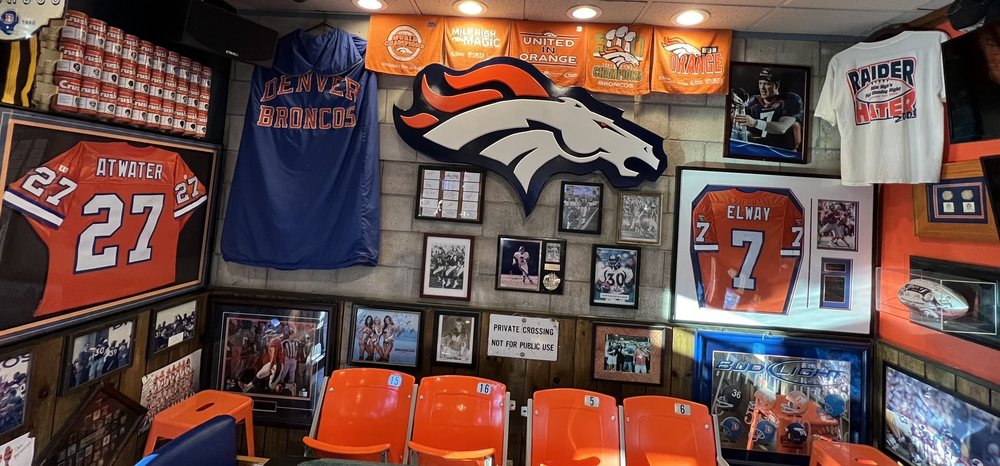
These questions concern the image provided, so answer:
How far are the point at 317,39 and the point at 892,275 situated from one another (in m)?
4.29

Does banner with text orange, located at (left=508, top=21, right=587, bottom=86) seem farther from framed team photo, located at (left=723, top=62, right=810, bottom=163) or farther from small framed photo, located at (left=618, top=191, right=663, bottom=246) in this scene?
framed team photo, located at (left=723, top=62, right=810, bottom=163)

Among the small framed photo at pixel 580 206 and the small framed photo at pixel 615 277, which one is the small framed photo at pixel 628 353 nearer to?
the small framed photo at pixel 615 277

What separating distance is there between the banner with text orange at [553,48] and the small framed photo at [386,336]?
1999 mm

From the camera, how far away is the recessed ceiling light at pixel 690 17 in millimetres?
2884

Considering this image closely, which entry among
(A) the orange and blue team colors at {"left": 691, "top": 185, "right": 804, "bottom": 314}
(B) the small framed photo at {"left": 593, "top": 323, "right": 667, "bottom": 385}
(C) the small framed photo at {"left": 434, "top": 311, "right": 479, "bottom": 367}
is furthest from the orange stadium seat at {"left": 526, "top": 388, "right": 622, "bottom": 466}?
(A) the orange and blue team colors at {"left": 691, "top": 185, "right": 804, "bottom": 314}

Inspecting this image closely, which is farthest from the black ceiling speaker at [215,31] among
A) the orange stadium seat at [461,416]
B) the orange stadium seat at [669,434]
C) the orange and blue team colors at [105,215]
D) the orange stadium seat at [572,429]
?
the orange stadium seat at [669,434]

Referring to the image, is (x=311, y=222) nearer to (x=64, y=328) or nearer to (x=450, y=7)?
(x=64, y=328)

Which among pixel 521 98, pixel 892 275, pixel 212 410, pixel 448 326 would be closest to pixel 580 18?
pixel 521 98

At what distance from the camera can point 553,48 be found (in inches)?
124

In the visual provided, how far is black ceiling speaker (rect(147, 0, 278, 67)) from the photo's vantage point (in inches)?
100.0

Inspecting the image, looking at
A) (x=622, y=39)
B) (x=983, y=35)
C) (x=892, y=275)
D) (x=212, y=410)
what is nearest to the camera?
(x=983, y=35)

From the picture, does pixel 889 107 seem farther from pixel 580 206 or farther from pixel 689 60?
pixel 580 206

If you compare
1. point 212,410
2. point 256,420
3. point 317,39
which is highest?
point 317,39

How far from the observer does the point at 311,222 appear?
3146 mm
